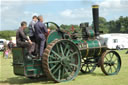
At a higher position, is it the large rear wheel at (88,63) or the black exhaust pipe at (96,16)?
the black exhaust pipe at (96,16)

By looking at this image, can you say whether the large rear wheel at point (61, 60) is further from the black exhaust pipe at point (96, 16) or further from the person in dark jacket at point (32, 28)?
the black exhaust pipe at point (96, 16)

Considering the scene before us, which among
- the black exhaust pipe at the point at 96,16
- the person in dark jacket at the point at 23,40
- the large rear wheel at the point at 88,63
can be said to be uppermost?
the black exhaust pipe at the point at 96,16

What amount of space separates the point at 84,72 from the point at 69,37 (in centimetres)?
209

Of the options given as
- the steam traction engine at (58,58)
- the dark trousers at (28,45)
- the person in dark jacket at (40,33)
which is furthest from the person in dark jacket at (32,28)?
the steam traction engine at (58,58)

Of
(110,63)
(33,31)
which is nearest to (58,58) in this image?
(33,31)

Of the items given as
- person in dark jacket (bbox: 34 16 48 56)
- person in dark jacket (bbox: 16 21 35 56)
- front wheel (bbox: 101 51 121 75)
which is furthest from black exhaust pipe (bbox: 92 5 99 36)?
person in dark jacket (bbox: 16 21 35 56)

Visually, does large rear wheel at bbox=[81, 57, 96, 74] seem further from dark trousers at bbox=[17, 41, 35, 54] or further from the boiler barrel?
dark trousers at bbox=[17, 41, 35, 54]

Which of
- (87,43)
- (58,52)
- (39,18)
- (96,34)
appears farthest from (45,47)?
(96,34)

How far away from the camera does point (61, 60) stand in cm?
742

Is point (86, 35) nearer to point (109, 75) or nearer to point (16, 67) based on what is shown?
point (109, 75)

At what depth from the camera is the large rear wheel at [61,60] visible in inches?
277

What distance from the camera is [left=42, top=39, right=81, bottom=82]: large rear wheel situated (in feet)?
23.1

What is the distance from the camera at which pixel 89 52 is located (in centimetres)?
869

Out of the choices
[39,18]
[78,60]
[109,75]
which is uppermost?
[39,18]
